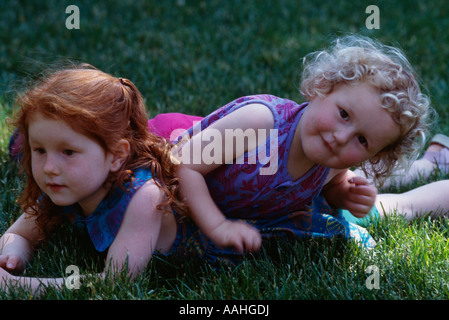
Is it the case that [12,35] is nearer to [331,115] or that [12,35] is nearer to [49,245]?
[49,245]

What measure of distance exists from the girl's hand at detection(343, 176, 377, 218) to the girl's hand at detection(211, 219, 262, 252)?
45cm

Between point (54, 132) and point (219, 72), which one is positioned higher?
point (219, 72)

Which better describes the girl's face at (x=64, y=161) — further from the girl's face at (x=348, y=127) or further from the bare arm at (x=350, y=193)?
the bare arm at (x=350, y=193)

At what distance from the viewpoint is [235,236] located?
208cm

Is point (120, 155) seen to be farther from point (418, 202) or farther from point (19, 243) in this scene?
point (418, 202)

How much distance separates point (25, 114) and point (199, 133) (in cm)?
61

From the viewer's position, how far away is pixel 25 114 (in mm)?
2025

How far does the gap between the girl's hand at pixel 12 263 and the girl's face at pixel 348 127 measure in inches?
43.4

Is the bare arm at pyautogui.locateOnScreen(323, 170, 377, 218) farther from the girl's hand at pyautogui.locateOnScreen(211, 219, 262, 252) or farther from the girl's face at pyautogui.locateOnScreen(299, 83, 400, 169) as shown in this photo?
the girl's hand at pyautogui.locateOnScreen(211, 219, 262, 252)

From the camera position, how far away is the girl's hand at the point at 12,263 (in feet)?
6.98

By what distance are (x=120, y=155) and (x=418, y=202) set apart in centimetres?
139

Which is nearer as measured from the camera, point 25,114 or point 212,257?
point 25,114

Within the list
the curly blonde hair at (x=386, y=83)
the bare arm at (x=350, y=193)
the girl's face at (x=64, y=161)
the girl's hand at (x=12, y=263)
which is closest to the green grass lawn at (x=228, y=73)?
the girl's hand at (x=12, y=263)
